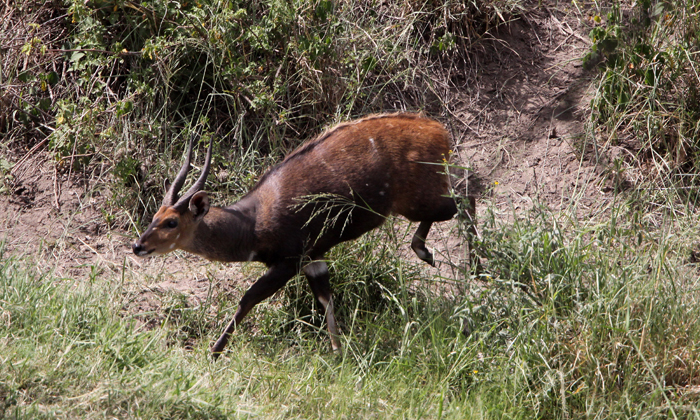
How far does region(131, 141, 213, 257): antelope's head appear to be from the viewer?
16.2 feet

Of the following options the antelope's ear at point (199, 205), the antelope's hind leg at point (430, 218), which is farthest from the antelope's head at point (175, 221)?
the antelope's hind leg at point (430, 218)

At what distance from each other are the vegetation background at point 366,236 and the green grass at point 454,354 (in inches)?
0.6

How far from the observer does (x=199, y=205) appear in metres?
5.12

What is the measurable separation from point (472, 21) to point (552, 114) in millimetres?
1129

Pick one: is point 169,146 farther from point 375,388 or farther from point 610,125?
point 610,125

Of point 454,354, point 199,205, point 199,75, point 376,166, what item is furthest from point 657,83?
point 199,75

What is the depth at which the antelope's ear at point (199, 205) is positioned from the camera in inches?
198

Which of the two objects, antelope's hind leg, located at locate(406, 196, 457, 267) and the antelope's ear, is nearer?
the antelope's ear

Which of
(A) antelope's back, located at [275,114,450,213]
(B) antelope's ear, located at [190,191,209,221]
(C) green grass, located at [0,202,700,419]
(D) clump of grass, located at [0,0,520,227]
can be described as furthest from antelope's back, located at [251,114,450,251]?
(D) clump of grass, located at [0,0,520,227]

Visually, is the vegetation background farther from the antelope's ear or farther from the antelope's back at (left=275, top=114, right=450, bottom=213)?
the antelope's ear

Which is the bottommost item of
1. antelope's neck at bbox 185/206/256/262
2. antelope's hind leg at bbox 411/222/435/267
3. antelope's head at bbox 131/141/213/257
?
antelope's hind leg at bbox 411/222/435/267

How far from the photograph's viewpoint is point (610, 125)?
249 inches

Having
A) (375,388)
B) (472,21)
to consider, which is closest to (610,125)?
(472,21)

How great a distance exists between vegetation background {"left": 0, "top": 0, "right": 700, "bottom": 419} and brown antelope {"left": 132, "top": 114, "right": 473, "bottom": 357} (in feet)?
1.05
